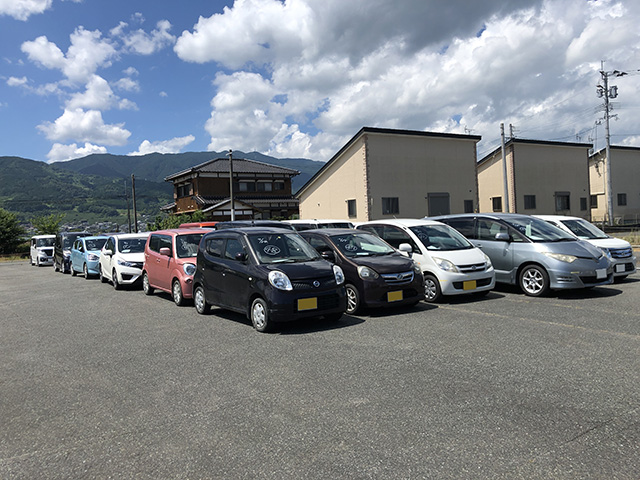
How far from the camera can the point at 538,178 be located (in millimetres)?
37781

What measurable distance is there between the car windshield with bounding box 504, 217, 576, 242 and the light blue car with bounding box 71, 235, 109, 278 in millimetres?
13359

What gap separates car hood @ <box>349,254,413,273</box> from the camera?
8.14m

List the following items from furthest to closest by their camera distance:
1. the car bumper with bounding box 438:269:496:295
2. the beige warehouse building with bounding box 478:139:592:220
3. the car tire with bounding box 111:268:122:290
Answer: the beige warehouse building with bounding box 478:139:592:220 < the car tire with bounding box 111:268:122:290 < the car bumper with bounding box 438:269:496:295

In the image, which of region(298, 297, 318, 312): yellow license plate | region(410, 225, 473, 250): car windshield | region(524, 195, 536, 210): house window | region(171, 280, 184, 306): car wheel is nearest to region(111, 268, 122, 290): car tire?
region(171, 280, 184, 306): car wheel

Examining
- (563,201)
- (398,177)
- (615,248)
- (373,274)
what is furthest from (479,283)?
(563,201)

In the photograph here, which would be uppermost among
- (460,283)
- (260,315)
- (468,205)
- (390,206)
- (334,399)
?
(468,205)

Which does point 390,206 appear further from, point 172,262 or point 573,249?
point 172,262

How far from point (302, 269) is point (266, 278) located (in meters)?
0.58

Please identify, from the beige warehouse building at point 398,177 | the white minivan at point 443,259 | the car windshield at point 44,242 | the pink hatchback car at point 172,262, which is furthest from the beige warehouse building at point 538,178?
the car windshield at point 44,242

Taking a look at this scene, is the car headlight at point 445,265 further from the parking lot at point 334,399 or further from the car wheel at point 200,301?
the car wheel at point 200,301

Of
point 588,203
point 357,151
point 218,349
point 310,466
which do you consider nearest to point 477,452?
point 310,466

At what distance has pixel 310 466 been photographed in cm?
309

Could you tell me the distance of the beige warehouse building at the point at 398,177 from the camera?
30.5 m

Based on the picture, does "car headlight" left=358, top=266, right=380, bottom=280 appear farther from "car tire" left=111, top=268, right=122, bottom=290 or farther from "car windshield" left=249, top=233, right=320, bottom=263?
"car tire" left=111, top=268, right=122, bottom=290
